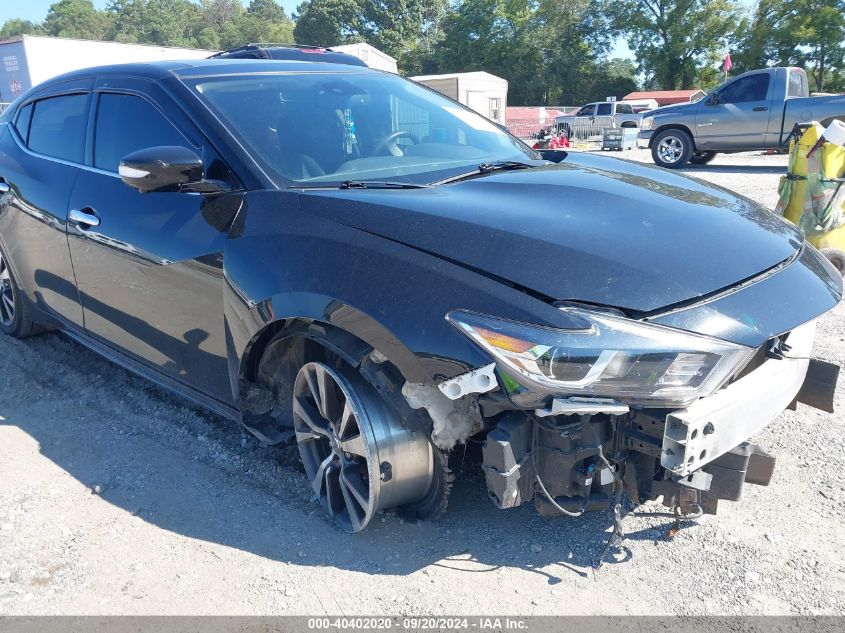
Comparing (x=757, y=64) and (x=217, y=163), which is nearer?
(x=217, y=163)

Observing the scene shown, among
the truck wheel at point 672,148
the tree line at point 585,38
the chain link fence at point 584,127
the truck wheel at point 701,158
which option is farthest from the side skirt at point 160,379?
the tree line at point 585,38

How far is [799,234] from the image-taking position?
2.84m

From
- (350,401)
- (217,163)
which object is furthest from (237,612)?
(217,163)

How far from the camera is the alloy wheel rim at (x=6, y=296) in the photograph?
15.4ft

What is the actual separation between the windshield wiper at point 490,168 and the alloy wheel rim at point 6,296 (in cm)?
335

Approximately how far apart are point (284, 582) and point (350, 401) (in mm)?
674

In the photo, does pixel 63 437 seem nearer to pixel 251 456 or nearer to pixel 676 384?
pixel 251 456

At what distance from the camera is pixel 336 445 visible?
8.66 ft

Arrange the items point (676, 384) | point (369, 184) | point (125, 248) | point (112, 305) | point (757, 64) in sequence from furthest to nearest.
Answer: point (757, 64), point (112, 305), point (125, 248), point (369, 184), point (676, 384)

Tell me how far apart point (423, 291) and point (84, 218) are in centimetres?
212

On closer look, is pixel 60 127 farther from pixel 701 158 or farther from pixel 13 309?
pixel 701 158

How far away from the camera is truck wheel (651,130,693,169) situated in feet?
49.7

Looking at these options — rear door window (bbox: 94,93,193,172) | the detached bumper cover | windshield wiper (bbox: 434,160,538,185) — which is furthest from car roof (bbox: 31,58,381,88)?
the detached bumper cover

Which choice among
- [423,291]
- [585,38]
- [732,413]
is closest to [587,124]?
[732,413]
